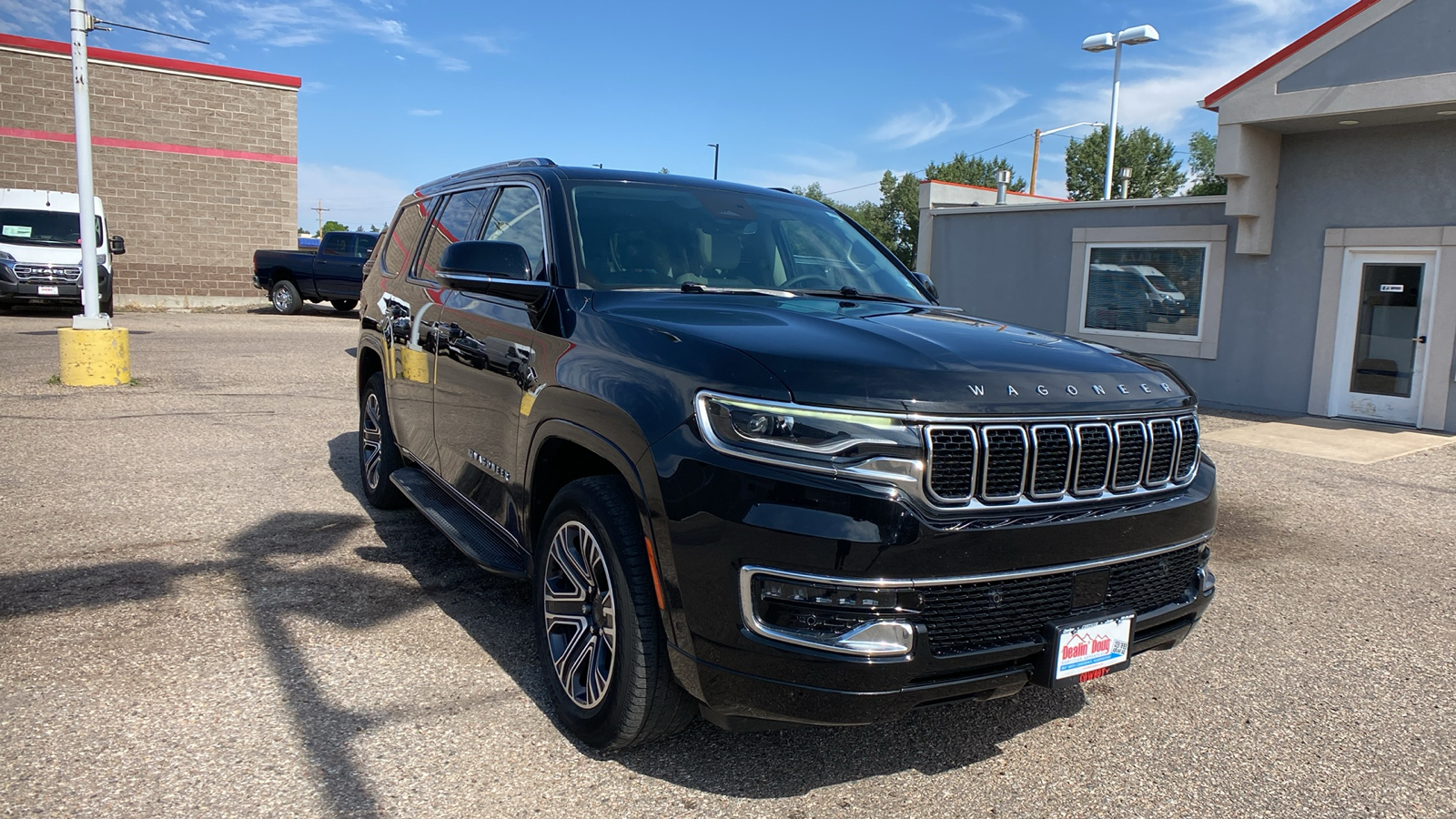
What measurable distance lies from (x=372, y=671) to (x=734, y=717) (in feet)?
5.51

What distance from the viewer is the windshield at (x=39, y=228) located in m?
18.8

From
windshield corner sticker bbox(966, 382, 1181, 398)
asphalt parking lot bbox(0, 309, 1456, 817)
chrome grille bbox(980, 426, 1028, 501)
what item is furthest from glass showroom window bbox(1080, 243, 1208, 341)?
chrome grille bbox(980, 426, 1028, 501)

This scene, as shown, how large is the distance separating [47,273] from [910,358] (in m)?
20.6

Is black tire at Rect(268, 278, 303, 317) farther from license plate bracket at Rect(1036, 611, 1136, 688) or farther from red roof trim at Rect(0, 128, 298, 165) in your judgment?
→ license plate bracket at Rect(1036, 611, 1136, 688)

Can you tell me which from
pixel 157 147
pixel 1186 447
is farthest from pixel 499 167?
pixel 157 147

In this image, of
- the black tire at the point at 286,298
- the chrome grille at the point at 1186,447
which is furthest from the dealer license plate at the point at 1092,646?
the black tire at the point at 286,298

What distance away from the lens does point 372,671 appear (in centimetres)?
372

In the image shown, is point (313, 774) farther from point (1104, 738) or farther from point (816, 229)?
point (816, 229)

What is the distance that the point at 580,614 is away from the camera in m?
3.22

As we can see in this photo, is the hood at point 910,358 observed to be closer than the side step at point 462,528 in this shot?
Yes

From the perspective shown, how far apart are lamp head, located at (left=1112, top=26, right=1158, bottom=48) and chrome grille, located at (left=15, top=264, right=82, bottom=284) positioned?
21.3 metres

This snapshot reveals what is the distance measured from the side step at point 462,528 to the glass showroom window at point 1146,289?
11870 mm

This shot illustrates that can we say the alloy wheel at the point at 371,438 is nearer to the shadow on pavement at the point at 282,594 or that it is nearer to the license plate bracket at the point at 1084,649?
the shadow on pavement at the point at 282,594

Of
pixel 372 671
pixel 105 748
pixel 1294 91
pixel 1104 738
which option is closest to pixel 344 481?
pixel 372 671
